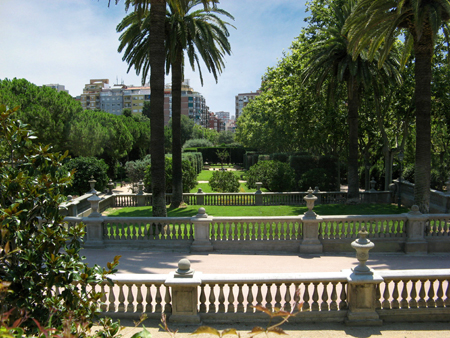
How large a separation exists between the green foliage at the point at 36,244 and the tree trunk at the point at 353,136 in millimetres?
17575

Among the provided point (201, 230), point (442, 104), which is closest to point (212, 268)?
point (201, 230)

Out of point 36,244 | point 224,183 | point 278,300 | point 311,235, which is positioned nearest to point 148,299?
point 278,300

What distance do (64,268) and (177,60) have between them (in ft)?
52.1

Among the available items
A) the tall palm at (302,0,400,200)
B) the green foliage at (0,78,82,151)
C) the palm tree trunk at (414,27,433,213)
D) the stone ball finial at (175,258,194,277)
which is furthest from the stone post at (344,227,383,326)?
the green foliage at (0,78,82,151)

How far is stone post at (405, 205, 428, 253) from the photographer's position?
11398mm

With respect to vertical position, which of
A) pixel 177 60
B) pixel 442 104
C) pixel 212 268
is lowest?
pixel 212 268

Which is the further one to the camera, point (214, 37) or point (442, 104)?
point (442, 104)

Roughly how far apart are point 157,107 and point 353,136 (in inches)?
442

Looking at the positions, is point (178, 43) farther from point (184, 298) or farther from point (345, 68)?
point (184, 298)

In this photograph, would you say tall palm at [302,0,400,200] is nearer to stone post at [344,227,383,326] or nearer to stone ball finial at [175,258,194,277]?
stone post at [344,227,383,326]

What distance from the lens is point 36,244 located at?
356 centimetres

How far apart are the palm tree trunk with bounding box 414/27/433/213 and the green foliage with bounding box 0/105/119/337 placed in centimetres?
1231

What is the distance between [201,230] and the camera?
36.4ft

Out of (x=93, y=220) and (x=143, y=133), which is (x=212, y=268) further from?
(x=143, y=133)
